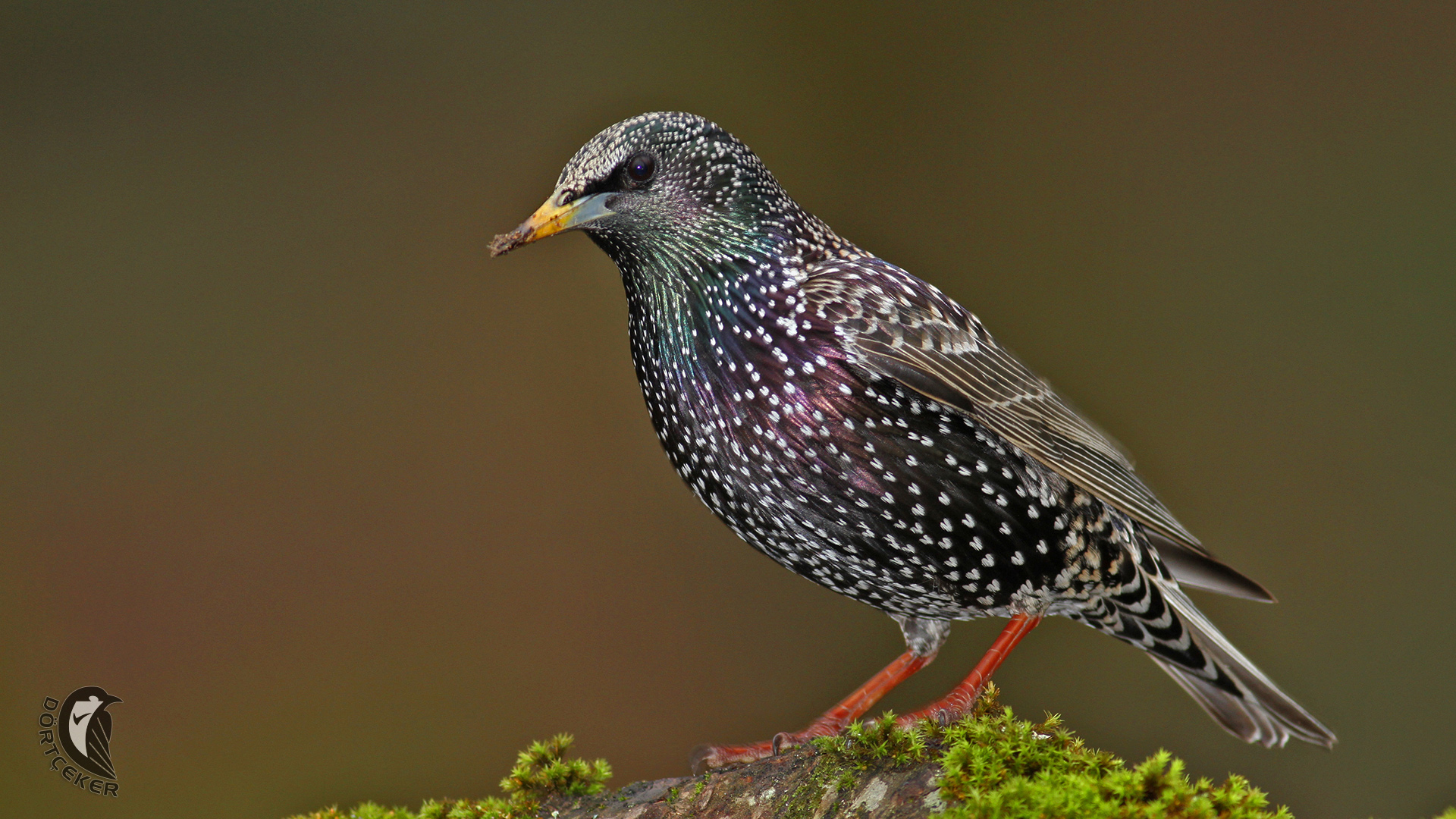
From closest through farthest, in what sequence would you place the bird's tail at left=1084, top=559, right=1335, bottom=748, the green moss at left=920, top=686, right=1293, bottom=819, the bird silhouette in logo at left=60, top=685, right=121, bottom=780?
the green moss at left=920, top=686, right=1293, bottom=819, the bird's tail at left=1084, top=559, right=1335, bottom=748, the bird silhouette in logo at left=60, top=685, right=121, bottom=780

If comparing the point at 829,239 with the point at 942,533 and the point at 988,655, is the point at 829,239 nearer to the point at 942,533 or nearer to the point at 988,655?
the point at 942,533

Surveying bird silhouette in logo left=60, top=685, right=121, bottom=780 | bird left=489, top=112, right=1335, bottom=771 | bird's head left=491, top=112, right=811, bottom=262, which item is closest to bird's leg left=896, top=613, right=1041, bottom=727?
bird left=489, top=112, right=1335, bottom=771

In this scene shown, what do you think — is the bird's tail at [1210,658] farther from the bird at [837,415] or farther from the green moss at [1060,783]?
the green moss at [1060,783]

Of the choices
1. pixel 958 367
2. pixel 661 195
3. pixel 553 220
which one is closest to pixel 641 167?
pixel 661 195

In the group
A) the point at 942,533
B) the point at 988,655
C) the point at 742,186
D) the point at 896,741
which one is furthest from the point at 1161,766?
the point at 742,186

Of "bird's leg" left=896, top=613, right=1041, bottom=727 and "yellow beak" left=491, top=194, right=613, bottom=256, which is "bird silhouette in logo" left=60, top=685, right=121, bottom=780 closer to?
"yellow beak" left=491, top=194, right=613, bottom=256
